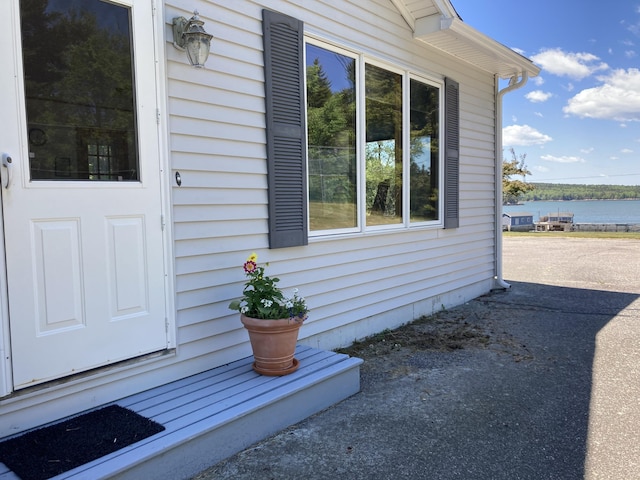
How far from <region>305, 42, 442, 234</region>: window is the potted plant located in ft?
3.32

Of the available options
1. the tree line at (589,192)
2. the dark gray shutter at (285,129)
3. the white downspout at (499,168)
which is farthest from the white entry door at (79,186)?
the tree line at (589,192)

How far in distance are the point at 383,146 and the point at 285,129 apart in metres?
1.47

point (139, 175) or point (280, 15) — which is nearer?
point (139, 175)

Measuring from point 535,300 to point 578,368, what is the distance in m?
2.56

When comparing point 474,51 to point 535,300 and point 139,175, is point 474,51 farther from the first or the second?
point 139,175

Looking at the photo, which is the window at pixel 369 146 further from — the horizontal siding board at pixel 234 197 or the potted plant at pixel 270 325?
the potted plant at pixel 270 325

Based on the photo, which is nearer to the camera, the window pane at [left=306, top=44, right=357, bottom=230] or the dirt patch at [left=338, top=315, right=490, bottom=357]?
the window pane at [left=306, top=44, right=357, bottom=230]

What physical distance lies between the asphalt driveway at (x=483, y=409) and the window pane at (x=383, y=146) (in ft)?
4.18

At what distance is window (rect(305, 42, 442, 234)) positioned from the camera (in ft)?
12.1

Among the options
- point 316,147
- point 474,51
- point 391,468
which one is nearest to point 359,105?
point 316,147

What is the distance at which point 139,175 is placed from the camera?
7.90 ft

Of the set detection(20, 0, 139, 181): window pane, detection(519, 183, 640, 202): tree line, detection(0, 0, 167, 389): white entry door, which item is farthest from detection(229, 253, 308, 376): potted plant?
detection(519, 183, 640, 202): tree line

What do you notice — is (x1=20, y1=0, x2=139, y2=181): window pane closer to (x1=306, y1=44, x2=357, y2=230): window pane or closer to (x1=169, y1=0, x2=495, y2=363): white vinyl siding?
(x1=169, y1=0, x2=495, y2=363): white vinyl siding

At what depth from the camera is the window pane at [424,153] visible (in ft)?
15.8
